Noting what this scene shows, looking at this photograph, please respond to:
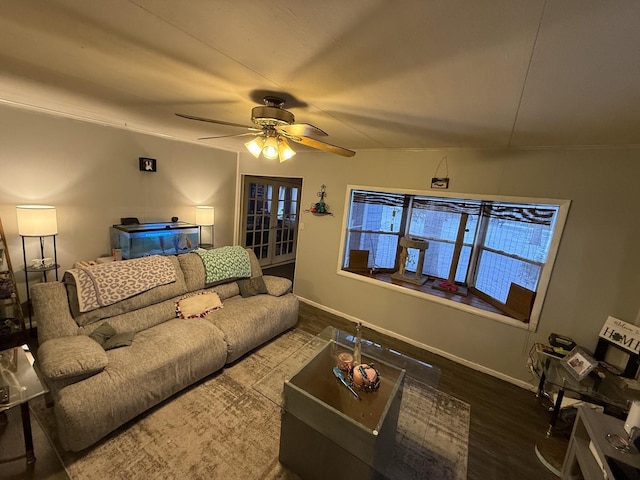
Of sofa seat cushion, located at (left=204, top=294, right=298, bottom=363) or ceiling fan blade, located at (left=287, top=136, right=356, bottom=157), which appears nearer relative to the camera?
ceiling fan blade, located at (left=287, top=136, right=356, bottom=157)

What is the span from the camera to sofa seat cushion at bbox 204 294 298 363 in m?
2.51

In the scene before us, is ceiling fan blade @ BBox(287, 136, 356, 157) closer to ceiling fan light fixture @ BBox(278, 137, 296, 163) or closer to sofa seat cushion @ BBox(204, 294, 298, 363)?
ceiling fan light fixture @ BBox(278, 137, 296, 163)

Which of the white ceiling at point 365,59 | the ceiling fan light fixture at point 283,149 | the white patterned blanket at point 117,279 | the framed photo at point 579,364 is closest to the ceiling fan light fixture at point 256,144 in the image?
the ceiling fan light fixture at point 283,149

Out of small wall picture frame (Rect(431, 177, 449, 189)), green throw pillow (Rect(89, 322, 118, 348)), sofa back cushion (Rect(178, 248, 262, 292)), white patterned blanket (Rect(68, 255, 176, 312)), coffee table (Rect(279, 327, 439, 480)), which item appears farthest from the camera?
small wall picture frame (Rect(431, 177, 449, 189))

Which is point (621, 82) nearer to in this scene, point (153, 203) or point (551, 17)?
point (551, 17)

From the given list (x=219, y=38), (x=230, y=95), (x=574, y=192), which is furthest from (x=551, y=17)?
(x=574, y=192)

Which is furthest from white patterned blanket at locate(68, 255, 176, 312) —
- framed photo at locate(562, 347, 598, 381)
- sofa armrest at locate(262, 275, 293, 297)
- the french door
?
framed photo at locate(562, 347, 598, 381)

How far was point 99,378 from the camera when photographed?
1.73 m

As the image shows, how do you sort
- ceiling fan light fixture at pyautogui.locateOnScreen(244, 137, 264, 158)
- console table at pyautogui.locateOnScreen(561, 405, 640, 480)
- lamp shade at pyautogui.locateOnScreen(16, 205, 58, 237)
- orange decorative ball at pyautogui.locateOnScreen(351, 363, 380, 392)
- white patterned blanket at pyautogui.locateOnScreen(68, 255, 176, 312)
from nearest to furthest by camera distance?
console table at pyautogui.locateOnScreen(561, 405, 640, 480), orange decorative ball at pyautogui.locateOnScreen(351, 363, 380, 392), ceiling fan light fixture at pyautogui.locateOnScreen(244, 137, 264, 158), white patterned blanket at pyautogui.locateOnScreen(68, 255, 176, 312), lamp shade at pyautogui.locateOnScreen(16, 205, 58, 237)

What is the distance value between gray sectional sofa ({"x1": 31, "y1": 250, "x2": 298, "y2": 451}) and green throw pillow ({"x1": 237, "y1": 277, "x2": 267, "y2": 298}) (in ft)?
0.25

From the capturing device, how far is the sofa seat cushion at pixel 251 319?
251cm

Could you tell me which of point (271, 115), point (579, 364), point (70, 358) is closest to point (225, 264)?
point (70, 358)

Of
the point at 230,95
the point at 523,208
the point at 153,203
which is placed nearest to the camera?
the point at 230,95

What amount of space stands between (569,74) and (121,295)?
314 centimetres
